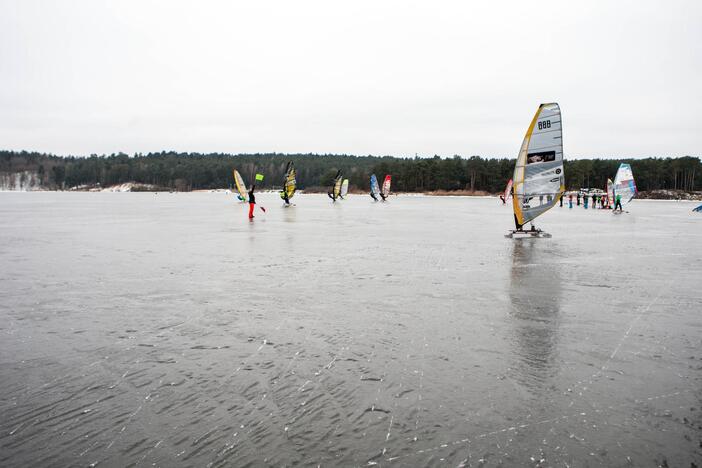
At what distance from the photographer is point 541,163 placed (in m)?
18.0

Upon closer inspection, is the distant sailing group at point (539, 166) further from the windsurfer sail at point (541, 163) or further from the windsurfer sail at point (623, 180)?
the windsurfer sail at point (623, 180)

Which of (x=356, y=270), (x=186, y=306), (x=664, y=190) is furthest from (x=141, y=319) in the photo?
(x=664, y=190)

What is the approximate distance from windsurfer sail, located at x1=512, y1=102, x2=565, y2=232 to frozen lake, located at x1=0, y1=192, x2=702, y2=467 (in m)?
8.12

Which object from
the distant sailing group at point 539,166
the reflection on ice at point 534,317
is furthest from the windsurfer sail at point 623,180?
the reflection on ice at point 534,317

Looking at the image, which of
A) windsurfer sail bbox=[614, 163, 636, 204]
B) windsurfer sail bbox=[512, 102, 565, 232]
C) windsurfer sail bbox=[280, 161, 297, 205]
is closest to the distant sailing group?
windsurfer sail bbox=[512, 102, 565, 232]

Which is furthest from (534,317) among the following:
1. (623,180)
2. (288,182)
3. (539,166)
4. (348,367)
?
(623,180)

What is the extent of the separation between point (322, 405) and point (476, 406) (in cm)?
121

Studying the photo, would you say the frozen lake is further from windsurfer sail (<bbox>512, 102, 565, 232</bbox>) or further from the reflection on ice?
windsurfer sail (<bbox>512, 102, 565, 232</bbox>)

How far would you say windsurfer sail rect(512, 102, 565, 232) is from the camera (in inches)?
690

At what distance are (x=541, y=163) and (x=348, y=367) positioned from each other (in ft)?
50.6

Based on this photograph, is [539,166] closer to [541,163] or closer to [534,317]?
[541,163]

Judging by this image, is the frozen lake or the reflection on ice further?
the reflection on ice

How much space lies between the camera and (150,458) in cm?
321

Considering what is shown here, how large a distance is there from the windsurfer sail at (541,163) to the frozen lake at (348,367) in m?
8.12
